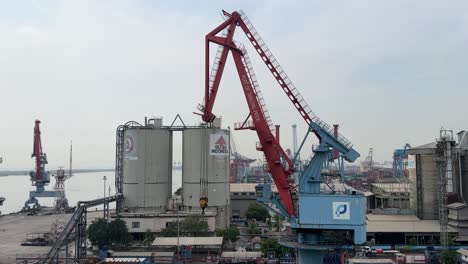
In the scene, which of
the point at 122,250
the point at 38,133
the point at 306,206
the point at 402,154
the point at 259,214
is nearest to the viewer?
the point at 306,206

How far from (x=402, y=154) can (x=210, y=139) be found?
51.4 metres

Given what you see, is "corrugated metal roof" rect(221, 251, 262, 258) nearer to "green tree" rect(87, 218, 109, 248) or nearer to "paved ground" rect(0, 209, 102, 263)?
"green tree" rect(87, 218, 109, 248)

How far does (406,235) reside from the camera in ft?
110

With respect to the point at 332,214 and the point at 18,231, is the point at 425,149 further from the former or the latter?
the point at 18,231

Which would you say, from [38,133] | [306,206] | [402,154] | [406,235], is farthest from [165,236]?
[402,154]

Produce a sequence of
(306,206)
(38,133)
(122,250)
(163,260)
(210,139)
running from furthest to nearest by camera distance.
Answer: (38,133) → (210,139) → (122,250) → (163,260) → (306,206)

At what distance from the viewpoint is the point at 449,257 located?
985 inches

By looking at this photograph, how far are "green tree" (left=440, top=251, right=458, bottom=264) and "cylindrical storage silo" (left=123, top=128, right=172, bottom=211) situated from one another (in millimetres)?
24266

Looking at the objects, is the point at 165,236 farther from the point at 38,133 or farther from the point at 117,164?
the point at 38,133

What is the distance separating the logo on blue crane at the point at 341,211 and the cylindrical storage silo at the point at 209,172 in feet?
64.0

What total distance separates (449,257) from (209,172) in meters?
21.3

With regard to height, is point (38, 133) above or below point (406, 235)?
above

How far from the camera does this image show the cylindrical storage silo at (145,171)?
3903cm

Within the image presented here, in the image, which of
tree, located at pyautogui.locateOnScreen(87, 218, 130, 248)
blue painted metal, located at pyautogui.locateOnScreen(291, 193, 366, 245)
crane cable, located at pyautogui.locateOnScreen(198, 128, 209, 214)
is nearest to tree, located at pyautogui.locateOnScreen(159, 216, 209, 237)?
tree, located at pyautogui.locateOnScreen(87, 218, 130, 248)
